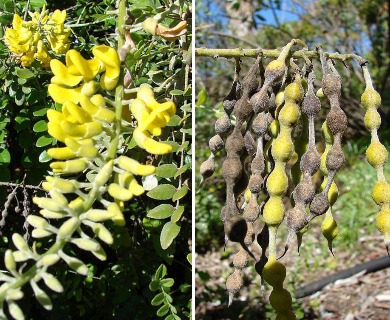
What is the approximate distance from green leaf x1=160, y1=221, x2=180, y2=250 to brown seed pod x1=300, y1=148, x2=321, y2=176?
10.1 inches

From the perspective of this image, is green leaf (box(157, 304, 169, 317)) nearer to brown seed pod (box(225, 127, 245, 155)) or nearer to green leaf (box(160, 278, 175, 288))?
green leaf (box(160, 278, 175, 288))

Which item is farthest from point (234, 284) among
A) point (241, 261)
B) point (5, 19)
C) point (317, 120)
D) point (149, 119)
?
point (317, 120)

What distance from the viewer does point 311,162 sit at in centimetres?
86

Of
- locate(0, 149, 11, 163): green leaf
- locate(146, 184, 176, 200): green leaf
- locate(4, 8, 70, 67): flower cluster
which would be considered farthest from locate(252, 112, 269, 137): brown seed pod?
locate(0, 149, 11, 163): green leaf

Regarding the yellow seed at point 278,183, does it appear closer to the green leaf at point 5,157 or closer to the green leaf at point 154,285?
the green leaf at point 154,285

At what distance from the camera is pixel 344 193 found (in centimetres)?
408

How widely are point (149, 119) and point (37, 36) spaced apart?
57cm

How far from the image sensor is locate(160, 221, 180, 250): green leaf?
992mm

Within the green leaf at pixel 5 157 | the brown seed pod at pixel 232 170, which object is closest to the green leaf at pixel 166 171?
the brown seed pod at pixel 232 170

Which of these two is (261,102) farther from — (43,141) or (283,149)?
(43,141)

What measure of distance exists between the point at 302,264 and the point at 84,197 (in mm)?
2718

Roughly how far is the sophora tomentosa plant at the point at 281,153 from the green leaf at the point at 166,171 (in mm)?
54

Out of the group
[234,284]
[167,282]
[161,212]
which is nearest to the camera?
[234,284]

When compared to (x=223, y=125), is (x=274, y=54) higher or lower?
higher
